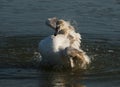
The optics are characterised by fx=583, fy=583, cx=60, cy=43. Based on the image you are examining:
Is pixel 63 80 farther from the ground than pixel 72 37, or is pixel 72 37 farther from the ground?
pixel 72 37

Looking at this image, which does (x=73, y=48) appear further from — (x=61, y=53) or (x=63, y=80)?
(x=63, y=80)

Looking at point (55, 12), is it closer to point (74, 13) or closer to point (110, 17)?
point (74, 13)

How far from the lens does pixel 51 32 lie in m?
15.6

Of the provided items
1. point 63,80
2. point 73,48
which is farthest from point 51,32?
point 63,80

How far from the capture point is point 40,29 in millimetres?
15875

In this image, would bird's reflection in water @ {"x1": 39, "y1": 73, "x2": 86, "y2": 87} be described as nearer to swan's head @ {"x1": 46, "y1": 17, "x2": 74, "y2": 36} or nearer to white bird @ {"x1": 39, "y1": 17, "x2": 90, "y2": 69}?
white bird @ {"x1": 39, "y1": 17, "x2": 90, "y2": 69}

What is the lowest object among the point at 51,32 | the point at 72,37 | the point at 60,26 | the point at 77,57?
the point at 77,57

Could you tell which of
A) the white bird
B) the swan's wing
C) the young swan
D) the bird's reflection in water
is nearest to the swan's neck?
the young swan

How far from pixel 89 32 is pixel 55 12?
84.0 inches

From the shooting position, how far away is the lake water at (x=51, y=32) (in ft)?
38.2

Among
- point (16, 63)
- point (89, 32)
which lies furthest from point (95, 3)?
point (16, 63)

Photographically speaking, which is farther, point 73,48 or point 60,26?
point 60,26

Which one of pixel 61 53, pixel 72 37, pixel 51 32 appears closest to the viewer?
pixel 61 53

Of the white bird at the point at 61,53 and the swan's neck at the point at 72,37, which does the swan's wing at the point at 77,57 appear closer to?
the white bird at the point at 61,53
